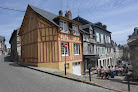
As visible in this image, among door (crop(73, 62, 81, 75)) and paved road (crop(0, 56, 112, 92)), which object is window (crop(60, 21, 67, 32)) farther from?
paved road (crop(0, 56, 112, 92))

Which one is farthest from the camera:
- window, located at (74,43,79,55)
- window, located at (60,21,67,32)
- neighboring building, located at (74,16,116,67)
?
neighboring building, located at (74,16,116,67)

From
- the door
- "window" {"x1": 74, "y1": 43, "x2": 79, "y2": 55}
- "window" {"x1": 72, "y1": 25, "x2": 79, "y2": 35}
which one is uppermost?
"window" {"x1": 72, "y1": 25, "x2": 79, "y2": 35}

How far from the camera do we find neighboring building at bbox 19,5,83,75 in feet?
37.0

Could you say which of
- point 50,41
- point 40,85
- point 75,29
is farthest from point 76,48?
point 40,85

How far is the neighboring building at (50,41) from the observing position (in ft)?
37.0

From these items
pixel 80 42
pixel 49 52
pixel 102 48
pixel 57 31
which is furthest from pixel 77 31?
pixel 102 48

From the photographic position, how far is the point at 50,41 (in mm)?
11414

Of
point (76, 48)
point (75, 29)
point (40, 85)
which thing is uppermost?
point (75, 29)

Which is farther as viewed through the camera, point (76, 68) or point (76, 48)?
point (76, 48)

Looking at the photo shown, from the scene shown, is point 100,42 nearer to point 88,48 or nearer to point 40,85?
point 88,48

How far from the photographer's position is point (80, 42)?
1455 cm

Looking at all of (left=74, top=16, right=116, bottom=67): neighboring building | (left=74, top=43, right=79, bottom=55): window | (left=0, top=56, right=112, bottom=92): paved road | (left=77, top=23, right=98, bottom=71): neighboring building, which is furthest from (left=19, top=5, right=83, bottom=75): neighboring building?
(left=74, top=16, right=116, bottom=67): neighboring building

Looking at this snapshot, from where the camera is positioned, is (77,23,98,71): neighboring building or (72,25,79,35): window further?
(77,23,98,71): neighboring building

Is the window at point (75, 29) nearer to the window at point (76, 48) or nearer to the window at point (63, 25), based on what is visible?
the window at point (63, 25)
